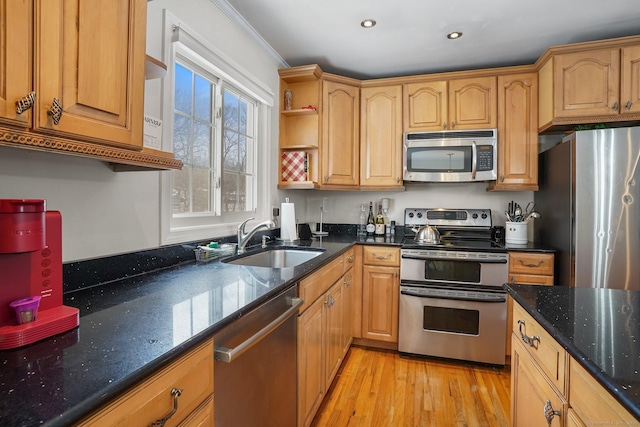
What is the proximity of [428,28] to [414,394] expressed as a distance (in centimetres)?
246

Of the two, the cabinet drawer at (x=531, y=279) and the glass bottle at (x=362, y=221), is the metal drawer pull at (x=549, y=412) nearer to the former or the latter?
the cabinet drawer at (x=531, y=279)

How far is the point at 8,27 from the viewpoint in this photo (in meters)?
0.73

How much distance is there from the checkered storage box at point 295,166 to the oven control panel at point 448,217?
110 centimetres

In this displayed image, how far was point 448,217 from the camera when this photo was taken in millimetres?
3150

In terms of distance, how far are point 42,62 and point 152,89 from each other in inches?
30.2

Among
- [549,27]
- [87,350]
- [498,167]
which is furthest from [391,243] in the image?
[87,350]

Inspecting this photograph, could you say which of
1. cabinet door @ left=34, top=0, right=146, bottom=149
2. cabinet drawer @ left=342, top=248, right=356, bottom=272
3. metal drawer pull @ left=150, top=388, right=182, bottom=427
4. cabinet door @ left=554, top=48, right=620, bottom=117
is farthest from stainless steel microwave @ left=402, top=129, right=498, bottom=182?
metal drawer pull @ left=150, top=388, right=182, bottom=427

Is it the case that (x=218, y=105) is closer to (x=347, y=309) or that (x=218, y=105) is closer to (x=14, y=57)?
(x=14, y=57)

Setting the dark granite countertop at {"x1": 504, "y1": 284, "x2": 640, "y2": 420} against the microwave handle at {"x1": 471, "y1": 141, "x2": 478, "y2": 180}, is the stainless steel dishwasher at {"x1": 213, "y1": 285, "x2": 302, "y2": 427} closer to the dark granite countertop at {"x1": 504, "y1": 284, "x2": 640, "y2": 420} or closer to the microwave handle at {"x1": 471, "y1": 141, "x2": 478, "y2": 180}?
the dark granite countertop at {"x1": 504, "y1": 284, "x2": 640, "y2": 420}

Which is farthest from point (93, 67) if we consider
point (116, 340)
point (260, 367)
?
point (260, 367)

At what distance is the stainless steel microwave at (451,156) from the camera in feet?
9.21

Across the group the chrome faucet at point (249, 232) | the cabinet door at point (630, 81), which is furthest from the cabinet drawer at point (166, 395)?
the cabinet door at point (630, 81)

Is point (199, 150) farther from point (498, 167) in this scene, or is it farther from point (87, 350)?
point (498, 167)

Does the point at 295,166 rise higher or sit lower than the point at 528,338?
higher
